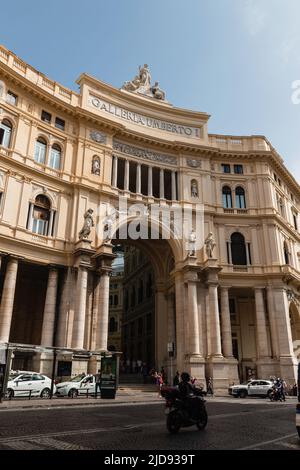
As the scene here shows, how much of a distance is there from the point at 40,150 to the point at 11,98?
4357 millimetres

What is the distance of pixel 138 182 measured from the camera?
34844 millimetres

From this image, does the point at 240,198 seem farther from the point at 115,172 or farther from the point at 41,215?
the point at 41,215

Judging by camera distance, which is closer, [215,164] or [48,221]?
[48,221]

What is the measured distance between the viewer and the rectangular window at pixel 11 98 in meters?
28.8

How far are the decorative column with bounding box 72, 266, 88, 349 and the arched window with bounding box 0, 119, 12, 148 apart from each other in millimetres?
10836

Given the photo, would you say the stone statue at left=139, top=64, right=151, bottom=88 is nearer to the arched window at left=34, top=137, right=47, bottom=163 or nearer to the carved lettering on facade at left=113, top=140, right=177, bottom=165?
the carved lettering on facade at left=113, top=140, right=177, bottom=165

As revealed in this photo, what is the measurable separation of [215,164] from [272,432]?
31.9 metres

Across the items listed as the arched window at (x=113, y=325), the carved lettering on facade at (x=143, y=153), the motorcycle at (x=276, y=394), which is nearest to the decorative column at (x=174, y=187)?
the carved lettering on facade at (x=143, y=153)

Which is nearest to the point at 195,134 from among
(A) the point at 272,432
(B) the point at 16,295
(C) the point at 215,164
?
(C) the point at 215,164

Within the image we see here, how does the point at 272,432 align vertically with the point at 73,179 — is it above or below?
below

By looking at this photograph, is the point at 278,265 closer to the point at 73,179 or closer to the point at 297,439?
the point at 73,179

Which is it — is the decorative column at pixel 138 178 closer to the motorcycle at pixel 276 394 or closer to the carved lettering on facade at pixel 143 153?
the carved lettering on facade at pixel 143 153

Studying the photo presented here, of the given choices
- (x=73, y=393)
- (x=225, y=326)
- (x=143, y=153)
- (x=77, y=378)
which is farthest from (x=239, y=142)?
(x=73, y=393)

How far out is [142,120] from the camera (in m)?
37.3
